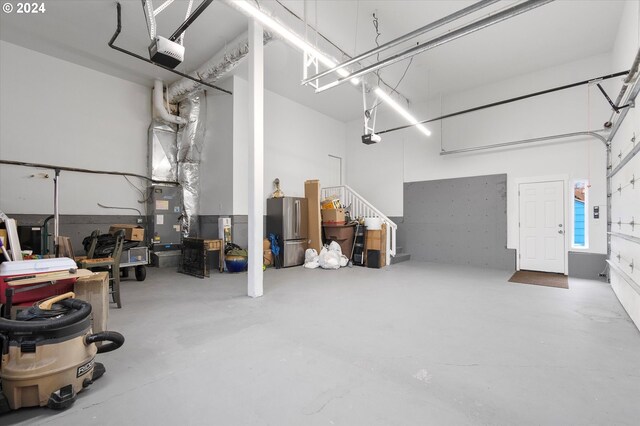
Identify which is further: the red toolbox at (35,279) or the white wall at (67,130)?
the white wall at (67,130)

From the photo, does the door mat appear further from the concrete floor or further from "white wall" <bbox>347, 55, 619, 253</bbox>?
the concrete floor

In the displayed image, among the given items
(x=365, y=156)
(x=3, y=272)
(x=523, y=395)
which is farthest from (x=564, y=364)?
(x=365, y=156)

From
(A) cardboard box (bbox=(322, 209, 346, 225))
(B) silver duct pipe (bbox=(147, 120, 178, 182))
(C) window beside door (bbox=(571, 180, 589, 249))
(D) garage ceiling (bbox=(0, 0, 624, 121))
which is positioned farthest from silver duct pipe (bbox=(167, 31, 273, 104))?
(C) window beside door (bbox=(571, 180, 589, 249))

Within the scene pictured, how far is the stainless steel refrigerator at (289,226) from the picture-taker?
6.81 m

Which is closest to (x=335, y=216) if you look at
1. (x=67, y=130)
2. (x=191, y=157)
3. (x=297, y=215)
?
(x=297, y=215)

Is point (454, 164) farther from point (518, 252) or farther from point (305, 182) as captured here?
point (305, 182)

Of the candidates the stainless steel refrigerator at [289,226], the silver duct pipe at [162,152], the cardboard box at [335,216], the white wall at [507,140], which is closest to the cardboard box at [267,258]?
the stainless steel refrigerator at [289,226]

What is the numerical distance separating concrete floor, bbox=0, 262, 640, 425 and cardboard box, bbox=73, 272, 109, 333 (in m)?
0.31

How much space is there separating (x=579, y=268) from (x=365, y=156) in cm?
597

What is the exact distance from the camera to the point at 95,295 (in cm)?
237

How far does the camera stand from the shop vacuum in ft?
5.26

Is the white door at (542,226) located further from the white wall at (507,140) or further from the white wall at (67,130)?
the white wall at (67,130)

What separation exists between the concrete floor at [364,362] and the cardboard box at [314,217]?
2931 millimetres

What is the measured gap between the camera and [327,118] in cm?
920
